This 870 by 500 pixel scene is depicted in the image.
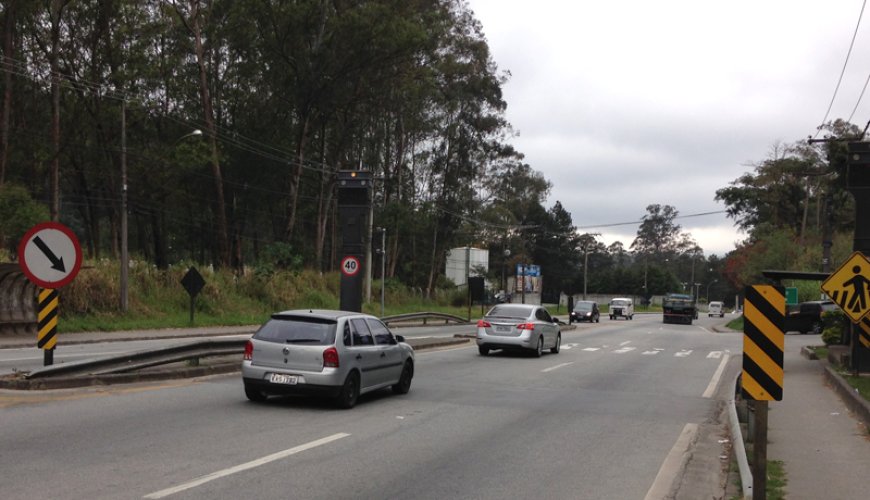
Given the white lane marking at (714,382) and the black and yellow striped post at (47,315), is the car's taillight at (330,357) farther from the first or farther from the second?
the white lane marking at (714,382)

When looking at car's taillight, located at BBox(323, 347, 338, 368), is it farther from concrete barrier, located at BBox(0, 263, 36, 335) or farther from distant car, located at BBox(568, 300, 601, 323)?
distant car, located at BBox(568, 300, 601, 323)

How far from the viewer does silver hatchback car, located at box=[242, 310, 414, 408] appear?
12023 millimetres

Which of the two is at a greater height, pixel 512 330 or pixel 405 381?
pixel 512 330

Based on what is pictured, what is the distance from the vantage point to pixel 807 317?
45625mm

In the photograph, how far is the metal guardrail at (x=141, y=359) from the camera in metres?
13.1

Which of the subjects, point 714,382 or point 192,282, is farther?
point 192,282

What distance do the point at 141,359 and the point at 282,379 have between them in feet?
13.5

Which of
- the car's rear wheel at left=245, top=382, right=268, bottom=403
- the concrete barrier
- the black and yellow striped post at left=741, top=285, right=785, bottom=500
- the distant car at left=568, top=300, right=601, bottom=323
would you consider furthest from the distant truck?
the black and yellow striped post at left=741, top=285, right=785, bottom=500

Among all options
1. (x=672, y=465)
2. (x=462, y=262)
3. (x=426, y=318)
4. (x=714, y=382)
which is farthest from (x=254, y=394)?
(x=462, y=262)

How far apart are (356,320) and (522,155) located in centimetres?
6267

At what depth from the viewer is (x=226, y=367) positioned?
16.5 meters

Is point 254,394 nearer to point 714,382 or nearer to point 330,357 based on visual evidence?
point 330,357

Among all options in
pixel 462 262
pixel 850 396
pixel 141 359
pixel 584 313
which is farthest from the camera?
pixel 462 262

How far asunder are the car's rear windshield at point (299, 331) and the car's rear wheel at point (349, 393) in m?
0.69
